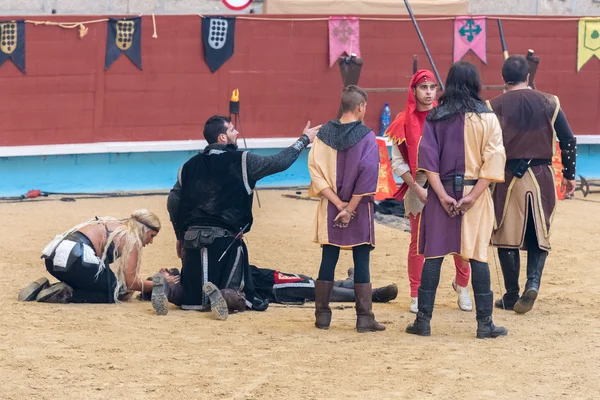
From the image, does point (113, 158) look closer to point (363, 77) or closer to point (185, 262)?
point (363, 77)

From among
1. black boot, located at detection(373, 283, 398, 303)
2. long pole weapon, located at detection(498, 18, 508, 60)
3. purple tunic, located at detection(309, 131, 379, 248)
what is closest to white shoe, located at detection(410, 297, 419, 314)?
black boot, located at detection(373, 283, 398, 303)

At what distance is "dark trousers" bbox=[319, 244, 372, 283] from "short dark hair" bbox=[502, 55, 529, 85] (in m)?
1.67

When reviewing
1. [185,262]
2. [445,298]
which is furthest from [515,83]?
[185,262]

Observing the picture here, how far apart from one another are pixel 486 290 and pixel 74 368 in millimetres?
2500

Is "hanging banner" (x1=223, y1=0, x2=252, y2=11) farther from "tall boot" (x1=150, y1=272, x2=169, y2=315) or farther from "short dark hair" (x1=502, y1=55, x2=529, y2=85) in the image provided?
"tall boot" (x1=150, y1=272, x2=169, y2=315)

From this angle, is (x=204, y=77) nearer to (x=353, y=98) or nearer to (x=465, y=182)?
(x=353, y=98)

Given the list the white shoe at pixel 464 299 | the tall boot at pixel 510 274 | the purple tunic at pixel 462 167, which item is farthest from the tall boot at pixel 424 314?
the tall boot at pixel 510 274

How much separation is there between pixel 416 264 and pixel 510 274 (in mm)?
673

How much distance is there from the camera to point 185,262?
8.45 m

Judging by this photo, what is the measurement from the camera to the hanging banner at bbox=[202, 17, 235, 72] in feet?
51.5

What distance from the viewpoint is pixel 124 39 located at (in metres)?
15.3

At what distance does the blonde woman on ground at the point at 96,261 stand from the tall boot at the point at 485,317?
2.30 meters

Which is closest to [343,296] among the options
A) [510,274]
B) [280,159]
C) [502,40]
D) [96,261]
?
[510,274]

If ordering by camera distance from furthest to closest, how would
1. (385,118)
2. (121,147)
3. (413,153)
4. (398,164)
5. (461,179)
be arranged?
(385,118) < (121,147) < (413,153) < (398,164) < (461,179)
